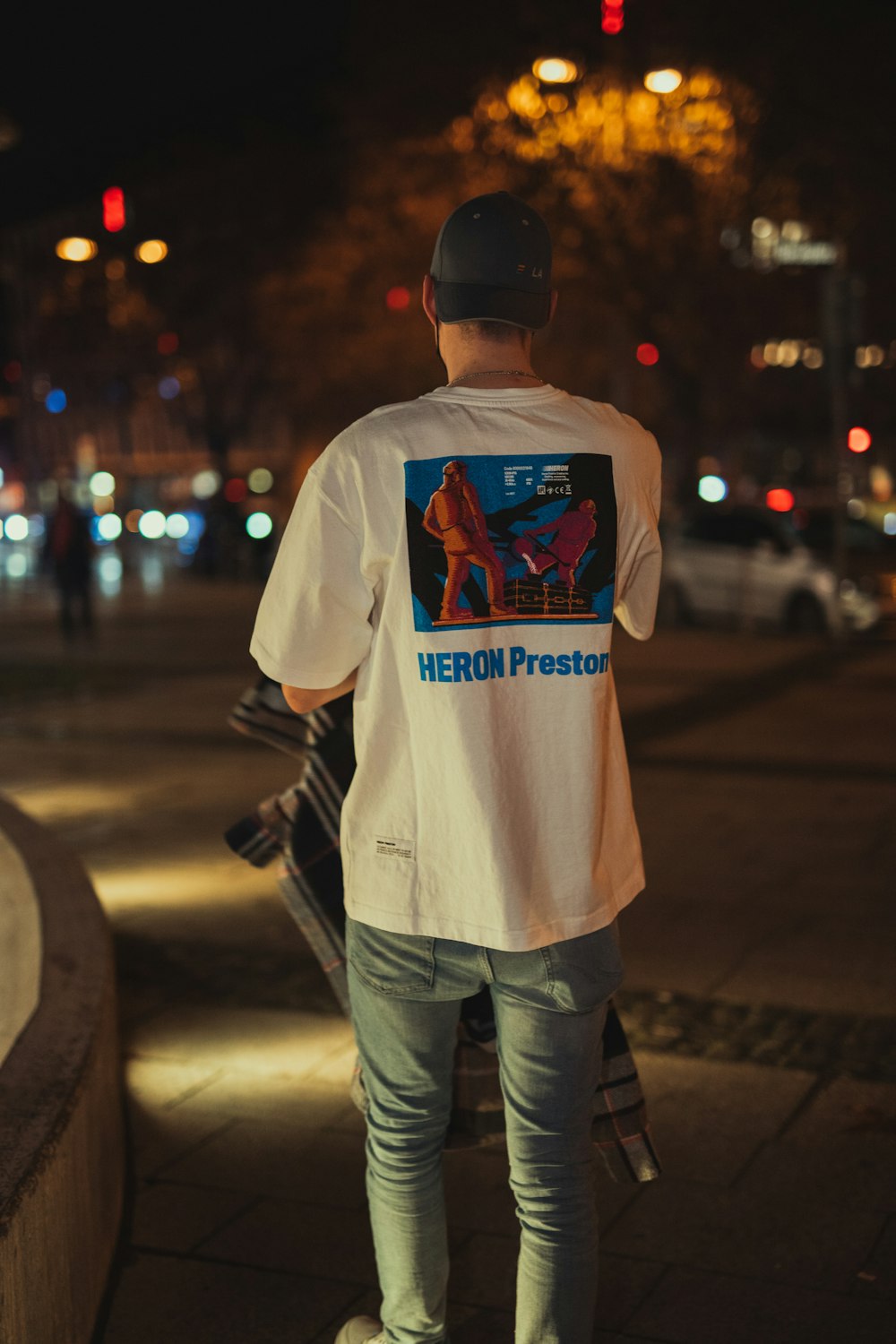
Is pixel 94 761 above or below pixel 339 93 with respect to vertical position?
below

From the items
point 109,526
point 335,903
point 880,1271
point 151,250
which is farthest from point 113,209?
point 109,526

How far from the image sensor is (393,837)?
104 inches

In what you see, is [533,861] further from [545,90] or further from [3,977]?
[545,90]

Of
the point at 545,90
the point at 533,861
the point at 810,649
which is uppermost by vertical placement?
the point at 545,90

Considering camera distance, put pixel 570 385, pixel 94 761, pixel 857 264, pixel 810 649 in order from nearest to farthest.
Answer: pixel 94 761
pixel 810 649
pixel 857 264
pixel 570 385

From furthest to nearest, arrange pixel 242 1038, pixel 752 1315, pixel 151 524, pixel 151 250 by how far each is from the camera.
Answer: pixel 151 524
pixel 151 250
pixel 242 1038
pixel 752 1315

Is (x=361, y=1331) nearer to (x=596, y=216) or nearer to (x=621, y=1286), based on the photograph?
(x=621, y=1286)

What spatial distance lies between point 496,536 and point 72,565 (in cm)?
1771

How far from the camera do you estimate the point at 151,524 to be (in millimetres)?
52281

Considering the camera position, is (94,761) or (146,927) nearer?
(146,927)

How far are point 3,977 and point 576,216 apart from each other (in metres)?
22.0

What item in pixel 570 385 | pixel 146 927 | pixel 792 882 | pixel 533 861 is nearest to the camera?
pixel 533 861

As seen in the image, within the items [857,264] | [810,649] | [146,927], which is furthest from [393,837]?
[857,264]

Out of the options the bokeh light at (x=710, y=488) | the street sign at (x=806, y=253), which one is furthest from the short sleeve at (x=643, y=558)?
the bokeh light at (x=710, y=488)
